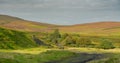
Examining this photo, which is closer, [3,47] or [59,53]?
[59,53]

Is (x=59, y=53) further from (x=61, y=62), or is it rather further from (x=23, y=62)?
(x=23, y=62)

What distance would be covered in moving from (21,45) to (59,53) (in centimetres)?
3716

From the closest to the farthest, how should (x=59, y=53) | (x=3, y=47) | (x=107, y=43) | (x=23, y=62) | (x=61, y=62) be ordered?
(x=23, y=62)
(x=61, y=62)
(x=59, y=53)
(x=3, y=47)
(x=107, y=43)

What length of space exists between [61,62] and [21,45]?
6008 centimetres

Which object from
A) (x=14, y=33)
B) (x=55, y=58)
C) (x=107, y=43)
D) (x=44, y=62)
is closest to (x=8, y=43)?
(x=14, y=33)

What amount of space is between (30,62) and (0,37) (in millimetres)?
56909

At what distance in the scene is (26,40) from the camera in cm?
16488

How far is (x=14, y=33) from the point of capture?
16238cm

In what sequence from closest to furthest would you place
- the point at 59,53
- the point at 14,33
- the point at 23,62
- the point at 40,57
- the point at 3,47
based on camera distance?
the point at 23,62
the point at 40,57
the point at 59,53
the point at 3,47
the point at 14,33

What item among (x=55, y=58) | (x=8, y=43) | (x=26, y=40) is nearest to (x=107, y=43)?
(x=26, y=40)

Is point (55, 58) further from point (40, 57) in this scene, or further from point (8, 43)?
point (8, 43)

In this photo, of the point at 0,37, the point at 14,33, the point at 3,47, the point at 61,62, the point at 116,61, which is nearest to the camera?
the point at 116,61

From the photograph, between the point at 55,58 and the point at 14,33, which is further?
the point at 14,33

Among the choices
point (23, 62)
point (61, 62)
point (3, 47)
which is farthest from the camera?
point (3, 47)
